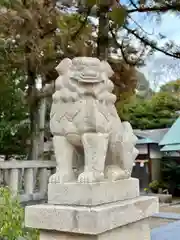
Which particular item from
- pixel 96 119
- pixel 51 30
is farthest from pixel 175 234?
pixel 51 30

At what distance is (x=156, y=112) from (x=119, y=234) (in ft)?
32.1

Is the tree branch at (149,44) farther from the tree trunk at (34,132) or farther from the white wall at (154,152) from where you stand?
the white wall at (154,152)

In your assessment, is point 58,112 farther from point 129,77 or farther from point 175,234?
point 129,77

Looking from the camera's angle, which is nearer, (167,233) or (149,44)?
(167,233)

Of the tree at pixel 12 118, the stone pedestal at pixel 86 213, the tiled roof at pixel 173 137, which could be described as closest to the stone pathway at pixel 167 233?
the stone pedestal at pixel 86 213

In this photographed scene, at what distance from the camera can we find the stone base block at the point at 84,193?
60.9 inches

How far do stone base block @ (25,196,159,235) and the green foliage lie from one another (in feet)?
0.99

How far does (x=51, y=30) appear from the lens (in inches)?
177

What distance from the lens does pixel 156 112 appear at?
11188 millimetres

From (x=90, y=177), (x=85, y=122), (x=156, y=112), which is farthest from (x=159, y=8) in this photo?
(x=156, y=112)

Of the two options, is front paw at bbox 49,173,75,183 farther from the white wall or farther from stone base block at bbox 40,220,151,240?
the white wall

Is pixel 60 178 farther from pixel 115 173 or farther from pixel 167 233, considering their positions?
pixel 167 233

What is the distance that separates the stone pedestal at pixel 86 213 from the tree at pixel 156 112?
912 cm

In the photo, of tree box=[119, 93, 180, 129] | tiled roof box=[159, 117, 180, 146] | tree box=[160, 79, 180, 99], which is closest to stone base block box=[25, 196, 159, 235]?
tiled roof box=[159, 117, 180, 146]
